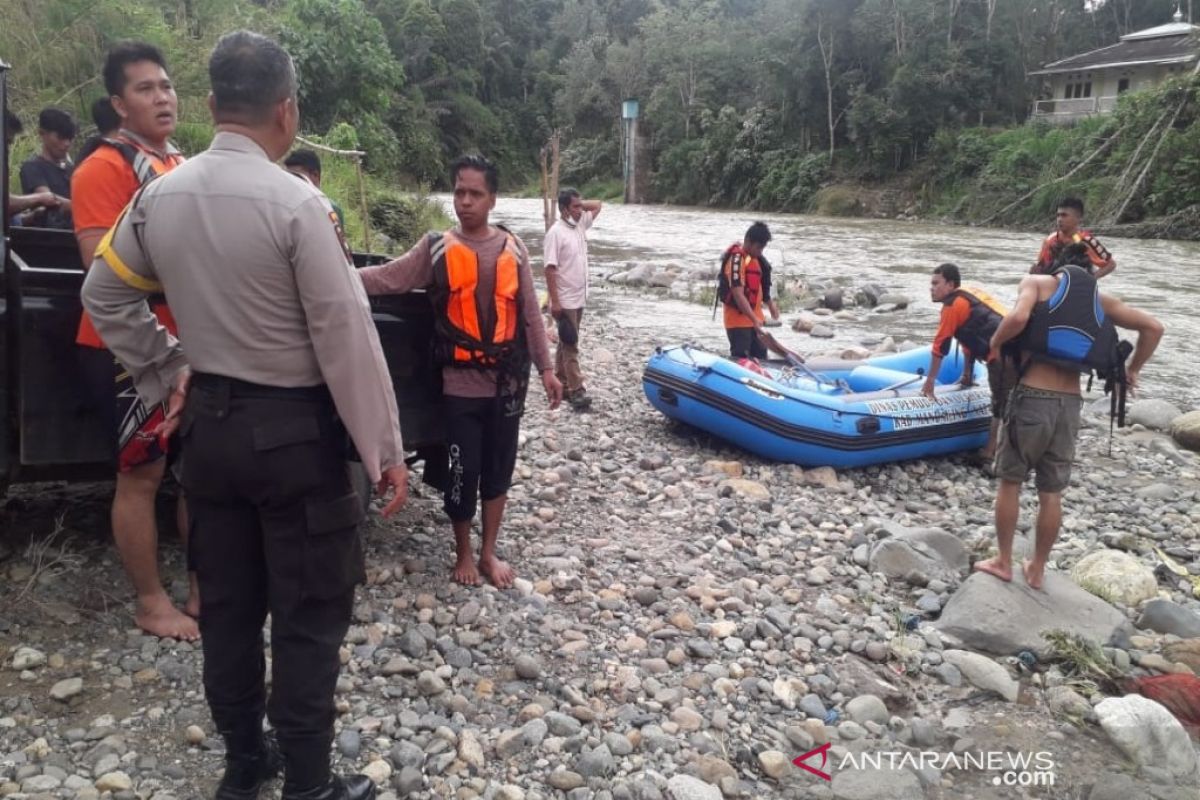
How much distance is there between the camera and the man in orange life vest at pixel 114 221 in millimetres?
2912

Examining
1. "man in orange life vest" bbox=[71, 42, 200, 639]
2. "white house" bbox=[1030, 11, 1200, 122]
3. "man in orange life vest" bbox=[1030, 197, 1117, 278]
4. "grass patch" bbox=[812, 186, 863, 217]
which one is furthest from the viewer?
"grass patch" bbox=[812, 186, 863, 217]

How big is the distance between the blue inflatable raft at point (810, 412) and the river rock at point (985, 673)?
2.49 m

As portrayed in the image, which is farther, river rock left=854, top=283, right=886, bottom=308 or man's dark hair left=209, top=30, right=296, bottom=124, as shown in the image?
river rock left=854, top=283, right=886, bottom=308

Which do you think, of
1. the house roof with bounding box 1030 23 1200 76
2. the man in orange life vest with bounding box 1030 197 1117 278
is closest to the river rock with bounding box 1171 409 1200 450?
the man in orange life vest with bounding box 1030 197 1117 278

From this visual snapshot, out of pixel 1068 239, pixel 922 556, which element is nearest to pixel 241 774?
pixel 922 556

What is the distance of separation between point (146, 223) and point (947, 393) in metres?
6.16

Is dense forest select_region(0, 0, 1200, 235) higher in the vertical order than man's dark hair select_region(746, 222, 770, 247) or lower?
higher

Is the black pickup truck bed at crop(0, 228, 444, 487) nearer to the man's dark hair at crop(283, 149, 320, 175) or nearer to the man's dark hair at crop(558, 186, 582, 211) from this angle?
the man's dark hair at crop(283, 149, 320, 175)

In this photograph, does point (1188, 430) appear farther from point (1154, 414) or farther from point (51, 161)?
point (51, 161)

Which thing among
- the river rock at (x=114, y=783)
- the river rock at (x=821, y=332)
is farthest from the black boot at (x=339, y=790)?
the river rock at (x=821, y=332)

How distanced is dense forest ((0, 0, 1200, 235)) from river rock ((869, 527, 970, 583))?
390 inches

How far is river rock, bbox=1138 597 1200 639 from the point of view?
436 centimetres

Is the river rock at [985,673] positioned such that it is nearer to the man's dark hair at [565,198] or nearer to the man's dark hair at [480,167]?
the man's dark hair at [480,167]

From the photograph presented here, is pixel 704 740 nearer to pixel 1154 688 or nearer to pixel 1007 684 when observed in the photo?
pixel 1007 684
